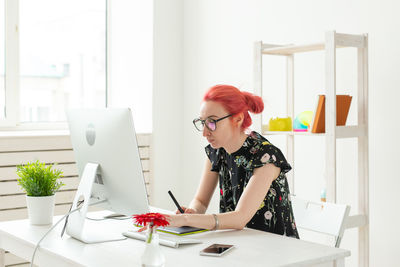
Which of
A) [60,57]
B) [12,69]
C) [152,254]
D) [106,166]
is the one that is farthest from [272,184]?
[60,57]

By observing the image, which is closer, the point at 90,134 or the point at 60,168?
the point at 90,134

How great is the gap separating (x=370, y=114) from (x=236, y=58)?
1.11m

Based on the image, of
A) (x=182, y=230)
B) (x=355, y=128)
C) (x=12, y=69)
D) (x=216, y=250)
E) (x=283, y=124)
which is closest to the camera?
(x=216, y=250)

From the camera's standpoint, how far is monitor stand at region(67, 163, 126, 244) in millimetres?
1937

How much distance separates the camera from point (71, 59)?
4.26 m

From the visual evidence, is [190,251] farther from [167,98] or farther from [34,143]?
[167,98]

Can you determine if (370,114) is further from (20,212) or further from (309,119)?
(20,212)

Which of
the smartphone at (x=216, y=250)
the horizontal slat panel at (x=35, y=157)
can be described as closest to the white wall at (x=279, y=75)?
the horizontal slat panel at (x=35, y=157)

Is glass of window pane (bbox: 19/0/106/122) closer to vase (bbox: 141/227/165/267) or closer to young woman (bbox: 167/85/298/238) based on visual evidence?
young woman (bbox: 167/85/298/238)

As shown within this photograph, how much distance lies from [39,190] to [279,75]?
71.7 inches

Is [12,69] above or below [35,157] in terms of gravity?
above

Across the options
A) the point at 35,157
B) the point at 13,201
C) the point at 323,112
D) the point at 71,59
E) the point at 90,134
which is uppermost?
the point at 71,59

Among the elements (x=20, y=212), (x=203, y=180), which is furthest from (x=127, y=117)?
(x=20, y=212)

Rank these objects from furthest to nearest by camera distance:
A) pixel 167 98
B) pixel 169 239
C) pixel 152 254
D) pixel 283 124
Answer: pixel 167 98, pixel 283 124, pixel 169 239, pixel 152 254
